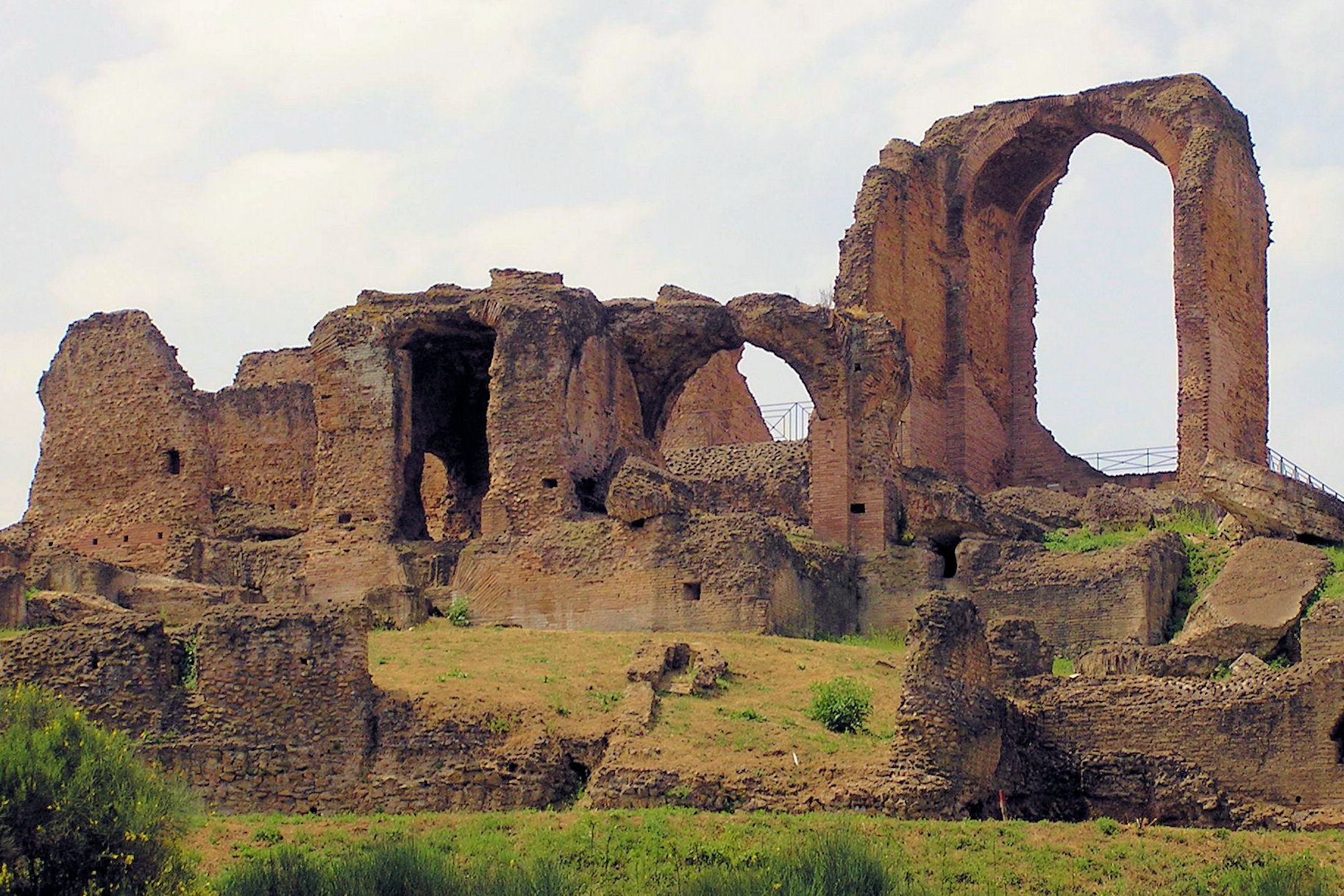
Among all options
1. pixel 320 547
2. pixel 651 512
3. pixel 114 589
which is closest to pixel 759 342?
pixel 651 512

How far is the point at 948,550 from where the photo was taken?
39406 mm

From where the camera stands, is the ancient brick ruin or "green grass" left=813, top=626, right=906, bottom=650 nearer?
the ancient brick ruin

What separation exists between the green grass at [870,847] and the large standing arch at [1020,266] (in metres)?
19.4

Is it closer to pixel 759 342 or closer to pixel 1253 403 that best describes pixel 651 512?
pixel 759 342

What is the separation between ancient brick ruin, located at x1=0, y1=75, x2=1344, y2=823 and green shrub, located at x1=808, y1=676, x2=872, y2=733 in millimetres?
1132

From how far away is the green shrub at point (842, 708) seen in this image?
100 feet

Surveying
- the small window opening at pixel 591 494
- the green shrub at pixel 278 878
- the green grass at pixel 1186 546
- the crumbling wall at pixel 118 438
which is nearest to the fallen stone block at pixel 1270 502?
the green grass at pixel 1186 546

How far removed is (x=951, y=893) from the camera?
25.4 m

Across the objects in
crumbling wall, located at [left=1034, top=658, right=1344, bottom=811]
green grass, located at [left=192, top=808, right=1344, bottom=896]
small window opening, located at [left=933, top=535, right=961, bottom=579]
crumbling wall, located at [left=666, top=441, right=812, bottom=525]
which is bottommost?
green grass, located at [left=192, top=808, right=1344, bottom=896]

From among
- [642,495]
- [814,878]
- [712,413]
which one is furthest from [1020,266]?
[814,878]

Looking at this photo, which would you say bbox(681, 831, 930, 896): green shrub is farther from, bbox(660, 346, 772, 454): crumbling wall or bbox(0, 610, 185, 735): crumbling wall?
bbox(660, 346, 772, 454): crumbling wall

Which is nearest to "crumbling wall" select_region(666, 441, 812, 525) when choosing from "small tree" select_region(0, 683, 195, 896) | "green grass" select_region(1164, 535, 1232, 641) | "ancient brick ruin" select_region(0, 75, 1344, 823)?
"ancient brick ruin" select_region(0, 75, 1344, 823)

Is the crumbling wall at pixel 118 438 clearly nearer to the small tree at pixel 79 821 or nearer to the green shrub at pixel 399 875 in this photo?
the small tree at pixel 79 821

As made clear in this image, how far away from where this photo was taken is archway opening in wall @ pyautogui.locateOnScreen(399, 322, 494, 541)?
41.2 m
